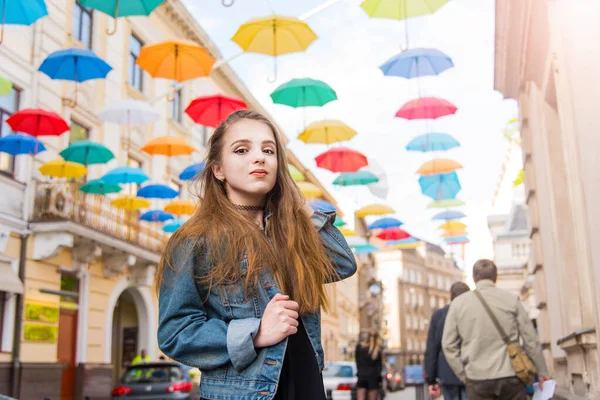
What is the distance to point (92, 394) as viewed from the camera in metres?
20.3

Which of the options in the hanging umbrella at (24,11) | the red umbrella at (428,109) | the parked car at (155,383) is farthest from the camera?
the red umbrella at (428,109)

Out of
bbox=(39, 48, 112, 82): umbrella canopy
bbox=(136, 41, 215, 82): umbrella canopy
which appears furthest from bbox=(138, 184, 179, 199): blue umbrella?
bbox=(39, 48, 112, 82): umbrella canopy

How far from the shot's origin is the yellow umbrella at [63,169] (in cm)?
1667

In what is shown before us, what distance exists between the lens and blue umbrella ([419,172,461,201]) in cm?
1952

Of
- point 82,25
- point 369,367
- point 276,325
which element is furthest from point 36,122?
point 276,325

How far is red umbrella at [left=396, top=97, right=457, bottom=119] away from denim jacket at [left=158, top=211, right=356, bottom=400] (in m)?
13.2

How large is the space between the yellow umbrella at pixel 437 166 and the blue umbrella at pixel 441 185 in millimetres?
1370

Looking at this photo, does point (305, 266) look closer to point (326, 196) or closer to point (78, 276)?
point (78, 276)

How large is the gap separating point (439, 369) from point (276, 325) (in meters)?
6.02

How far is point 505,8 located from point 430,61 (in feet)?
11.8

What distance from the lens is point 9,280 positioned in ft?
56.0

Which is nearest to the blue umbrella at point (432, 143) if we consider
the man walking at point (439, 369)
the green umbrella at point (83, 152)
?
the green umbrella at point (83, 152)

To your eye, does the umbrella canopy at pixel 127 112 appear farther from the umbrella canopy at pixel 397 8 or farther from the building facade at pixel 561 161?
the building facade at pixel 561 161

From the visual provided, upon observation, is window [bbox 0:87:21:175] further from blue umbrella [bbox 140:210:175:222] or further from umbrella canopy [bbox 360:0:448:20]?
umbrella canopy [bbox 360:0:448:20]
